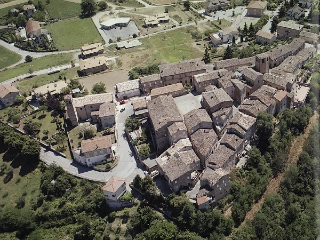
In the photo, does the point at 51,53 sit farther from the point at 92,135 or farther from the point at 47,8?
the point at 92,135

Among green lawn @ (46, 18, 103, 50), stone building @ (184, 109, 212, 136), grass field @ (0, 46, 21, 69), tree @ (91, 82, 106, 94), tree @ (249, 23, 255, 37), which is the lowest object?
grass field @ (0, 46, 21, 69)

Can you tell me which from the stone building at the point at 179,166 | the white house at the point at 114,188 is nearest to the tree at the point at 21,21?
the white house at the point at 114,188

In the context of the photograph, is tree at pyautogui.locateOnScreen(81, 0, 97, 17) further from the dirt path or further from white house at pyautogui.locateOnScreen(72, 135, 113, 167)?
the dirt path

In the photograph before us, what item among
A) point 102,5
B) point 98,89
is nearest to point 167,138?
point 98,89

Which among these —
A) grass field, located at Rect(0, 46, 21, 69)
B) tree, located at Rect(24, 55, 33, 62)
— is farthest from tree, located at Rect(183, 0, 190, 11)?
grass field, located at Rect(0, 46, 21, 69)

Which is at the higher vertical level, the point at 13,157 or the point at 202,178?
the point at 202,178

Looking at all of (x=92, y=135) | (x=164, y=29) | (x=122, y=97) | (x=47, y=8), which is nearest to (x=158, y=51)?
(x=164, y=29)

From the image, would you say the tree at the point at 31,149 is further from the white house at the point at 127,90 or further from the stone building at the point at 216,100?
the stone building at the point at 216,100
